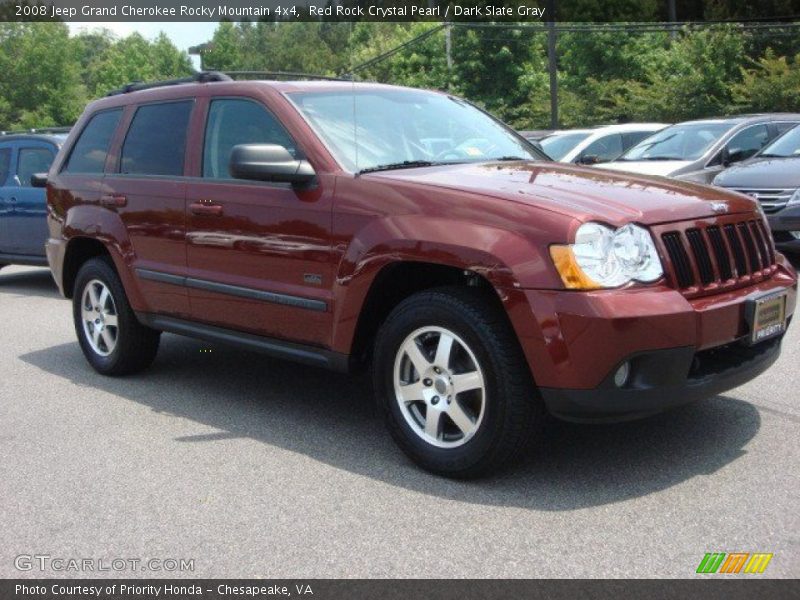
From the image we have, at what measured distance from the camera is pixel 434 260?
4.31 m

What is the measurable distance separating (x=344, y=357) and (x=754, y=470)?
6.33ft

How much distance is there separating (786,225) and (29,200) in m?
8.01

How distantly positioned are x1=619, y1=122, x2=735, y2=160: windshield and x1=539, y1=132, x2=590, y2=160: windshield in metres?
2.11

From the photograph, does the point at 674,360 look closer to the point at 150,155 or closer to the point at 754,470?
the point at 754,470

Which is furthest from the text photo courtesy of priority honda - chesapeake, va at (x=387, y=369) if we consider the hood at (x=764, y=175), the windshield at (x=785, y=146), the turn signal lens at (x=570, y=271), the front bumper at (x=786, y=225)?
the windshield at (x=785, y=146)

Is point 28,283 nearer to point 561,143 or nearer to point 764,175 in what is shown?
point 561,143

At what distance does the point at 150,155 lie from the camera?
20.0 feet

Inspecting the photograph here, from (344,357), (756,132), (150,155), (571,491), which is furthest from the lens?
(756,132)

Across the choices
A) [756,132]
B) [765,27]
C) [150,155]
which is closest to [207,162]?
[150,155]

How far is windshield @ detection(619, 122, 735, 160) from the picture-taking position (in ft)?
40.6

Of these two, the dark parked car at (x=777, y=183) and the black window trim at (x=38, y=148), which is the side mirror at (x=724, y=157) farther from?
the black window trim at (x=38, y=148)

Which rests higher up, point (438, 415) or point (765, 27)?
point (765, 27)

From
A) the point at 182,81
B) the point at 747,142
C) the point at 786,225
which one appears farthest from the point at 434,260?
the point at 747,142

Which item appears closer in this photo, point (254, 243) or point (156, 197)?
point (254, 243)
